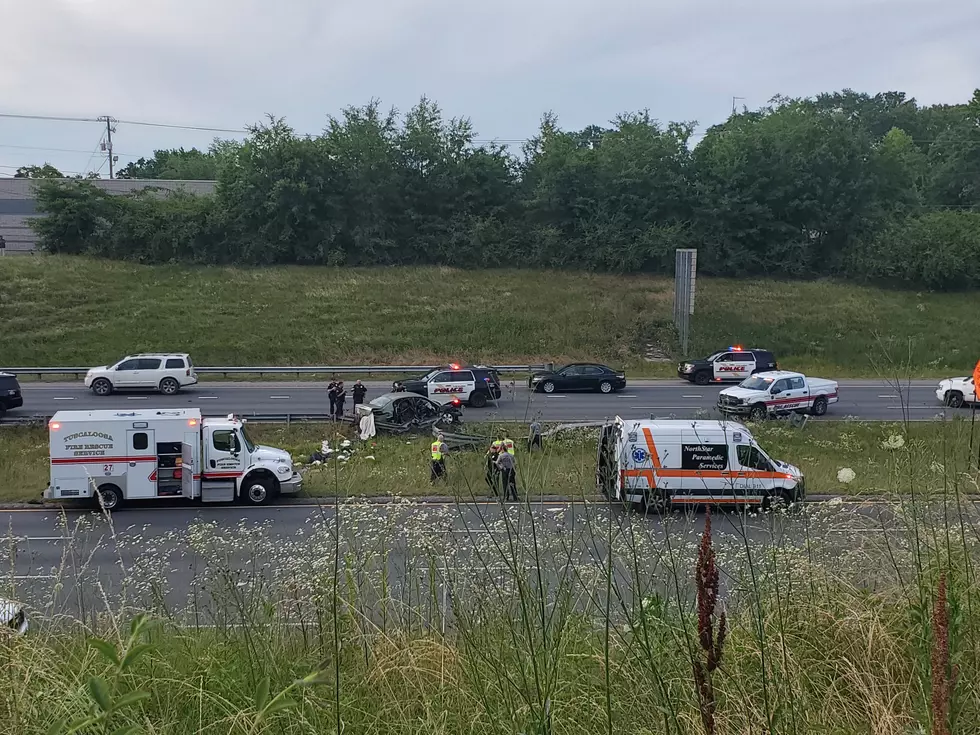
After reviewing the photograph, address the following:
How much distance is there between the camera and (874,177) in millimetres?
57781

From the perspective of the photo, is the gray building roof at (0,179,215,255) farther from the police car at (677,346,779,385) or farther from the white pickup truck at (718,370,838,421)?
the white pickup truck at (718,370,838,421)

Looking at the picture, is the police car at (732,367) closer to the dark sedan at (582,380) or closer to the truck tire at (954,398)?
the dark sedan at (582,380)

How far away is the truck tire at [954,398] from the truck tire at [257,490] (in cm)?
2424

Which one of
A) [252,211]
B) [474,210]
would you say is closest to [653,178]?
[474,210]

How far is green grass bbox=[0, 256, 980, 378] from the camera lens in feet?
130

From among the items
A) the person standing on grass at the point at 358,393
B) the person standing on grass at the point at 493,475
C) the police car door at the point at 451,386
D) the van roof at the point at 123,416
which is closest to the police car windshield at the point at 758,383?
the police car door at the point at 451,386

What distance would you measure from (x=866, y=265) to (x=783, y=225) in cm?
591

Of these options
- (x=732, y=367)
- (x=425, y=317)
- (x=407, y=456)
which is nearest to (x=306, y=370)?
(x=425, y=317)

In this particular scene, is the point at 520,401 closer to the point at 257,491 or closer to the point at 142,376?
the point at 142,376

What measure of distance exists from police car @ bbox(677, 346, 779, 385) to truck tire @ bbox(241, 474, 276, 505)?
23.2m

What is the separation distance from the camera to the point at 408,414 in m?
24.2

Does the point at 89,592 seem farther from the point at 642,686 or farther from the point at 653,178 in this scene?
the point at 653,178

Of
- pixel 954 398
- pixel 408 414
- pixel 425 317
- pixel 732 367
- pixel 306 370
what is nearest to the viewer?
pixel 408 414

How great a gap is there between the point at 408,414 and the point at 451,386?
4.55m
